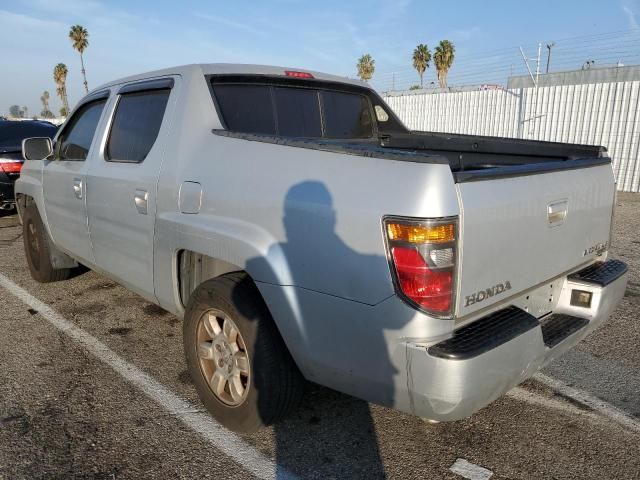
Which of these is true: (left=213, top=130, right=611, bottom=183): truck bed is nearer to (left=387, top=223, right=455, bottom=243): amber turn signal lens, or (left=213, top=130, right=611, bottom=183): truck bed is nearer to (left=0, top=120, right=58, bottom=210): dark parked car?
(left=387, top=223, right=455, bottom=243): amber turn signal lens

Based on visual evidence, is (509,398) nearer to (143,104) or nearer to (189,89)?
(189,89)

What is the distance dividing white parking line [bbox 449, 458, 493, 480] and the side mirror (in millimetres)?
4305

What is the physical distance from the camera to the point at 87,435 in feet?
8.89

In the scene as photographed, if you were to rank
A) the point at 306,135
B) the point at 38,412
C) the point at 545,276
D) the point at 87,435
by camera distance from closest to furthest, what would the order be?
the point at 545,276 → the point at 87,435 → the point at 38,412 → the point at 306,135

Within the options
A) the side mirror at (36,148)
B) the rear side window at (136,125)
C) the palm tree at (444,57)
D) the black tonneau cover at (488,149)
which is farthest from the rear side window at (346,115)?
the palm tree at (444,57)

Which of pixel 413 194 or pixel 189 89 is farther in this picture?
pixel 189 89

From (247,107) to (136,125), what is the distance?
819 millimetres

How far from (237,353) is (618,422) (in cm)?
214

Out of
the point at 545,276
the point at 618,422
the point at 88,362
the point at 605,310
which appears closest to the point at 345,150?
the point at 545,276

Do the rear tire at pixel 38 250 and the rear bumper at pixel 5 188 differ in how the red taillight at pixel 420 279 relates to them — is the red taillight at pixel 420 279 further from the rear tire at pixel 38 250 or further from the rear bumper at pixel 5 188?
the rear bumper at pixel 5 188

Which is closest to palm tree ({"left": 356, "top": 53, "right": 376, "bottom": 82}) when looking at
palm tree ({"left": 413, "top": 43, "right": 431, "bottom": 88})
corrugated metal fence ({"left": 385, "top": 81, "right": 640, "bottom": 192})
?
palm tree ({"left": 413, "top": 43, "right": 431, "bottom": 88})

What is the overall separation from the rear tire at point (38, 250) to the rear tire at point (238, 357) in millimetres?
2853

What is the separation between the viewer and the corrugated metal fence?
11.6 meters

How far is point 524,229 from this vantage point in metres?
2.20
